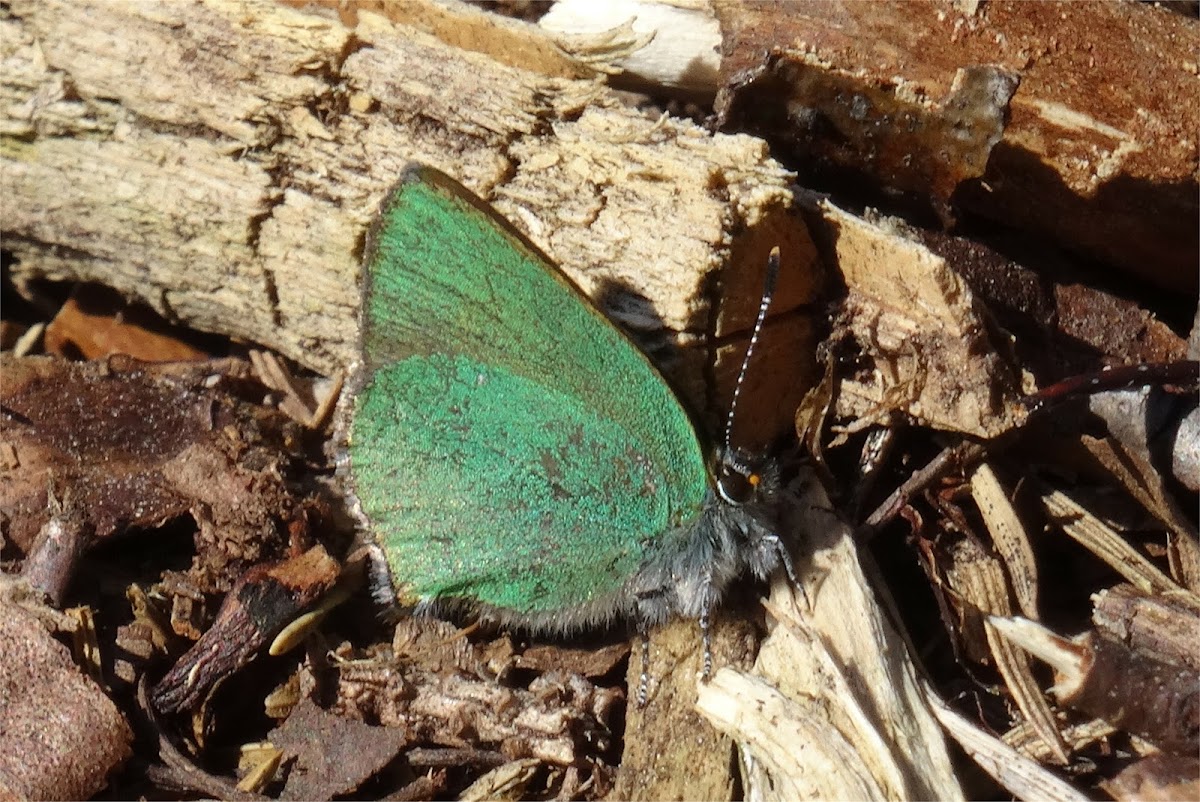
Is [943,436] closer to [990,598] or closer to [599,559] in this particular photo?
[990,598]

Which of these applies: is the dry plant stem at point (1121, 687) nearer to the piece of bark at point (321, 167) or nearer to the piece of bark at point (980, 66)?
the piece of bark at point (321, 167)

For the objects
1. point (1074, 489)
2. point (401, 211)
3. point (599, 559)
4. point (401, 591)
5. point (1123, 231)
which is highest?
point (1123, 231)

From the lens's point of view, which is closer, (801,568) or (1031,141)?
(801,568)

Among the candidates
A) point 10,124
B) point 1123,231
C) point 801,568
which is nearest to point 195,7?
point 10,124

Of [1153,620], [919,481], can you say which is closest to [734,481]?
[919,481]

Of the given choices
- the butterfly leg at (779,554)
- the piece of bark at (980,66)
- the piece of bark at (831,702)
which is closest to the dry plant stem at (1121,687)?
the piece of bark at (831,702)

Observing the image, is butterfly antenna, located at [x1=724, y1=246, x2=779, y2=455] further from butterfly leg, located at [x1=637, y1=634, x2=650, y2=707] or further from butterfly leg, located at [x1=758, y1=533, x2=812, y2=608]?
butterfly leg, located at [x1=637, y1=634, x2=650, y2=707]
